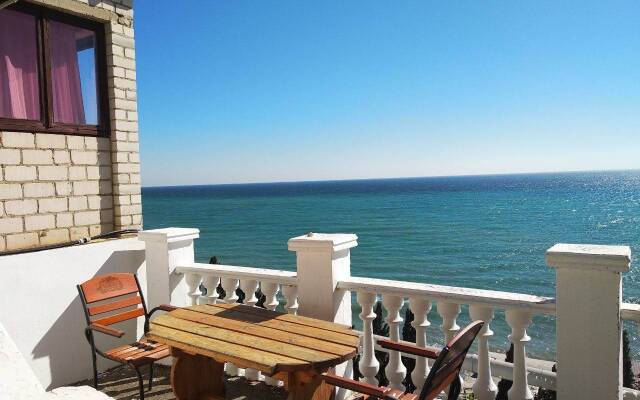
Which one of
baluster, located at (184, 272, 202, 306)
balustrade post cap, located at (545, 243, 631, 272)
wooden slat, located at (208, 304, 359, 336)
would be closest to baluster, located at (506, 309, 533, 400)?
balustrade post cap, located at (545, 243, 631, 272)

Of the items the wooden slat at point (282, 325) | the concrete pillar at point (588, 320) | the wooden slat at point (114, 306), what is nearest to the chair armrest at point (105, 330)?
the wooden slat at point (114, 306)

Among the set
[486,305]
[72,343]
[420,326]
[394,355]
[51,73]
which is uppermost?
[51,73]

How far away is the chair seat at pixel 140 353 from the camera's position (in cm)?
336

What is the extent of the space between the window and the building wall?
0.10 m

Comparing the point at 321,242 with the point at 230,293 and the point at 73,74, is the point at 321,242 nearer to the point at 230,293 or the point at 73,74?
the point at 230,293

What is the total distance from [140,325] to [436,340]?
43.3 ft

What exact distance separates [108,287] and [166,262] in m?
0.57

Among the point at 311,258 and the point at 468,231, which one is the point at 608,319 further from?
the point at 468,231

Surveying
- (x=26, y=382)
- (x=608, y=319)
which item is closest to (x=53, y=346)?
(x=26, y=382)

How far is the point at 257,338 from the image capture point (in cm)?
276

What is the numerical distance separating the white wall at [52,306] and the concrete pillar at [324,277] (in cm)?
224

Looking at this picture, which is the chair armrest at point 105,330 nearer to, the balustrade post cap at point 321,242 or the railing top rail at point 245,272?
the railing top rail at point 245,272

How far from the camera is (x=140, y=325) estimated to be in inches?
193

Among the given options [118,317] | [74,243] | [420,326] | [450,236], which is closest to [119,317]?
[118,317]
